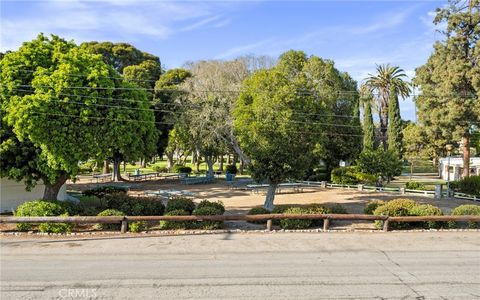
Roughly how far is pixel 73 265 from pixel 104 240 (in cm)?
327

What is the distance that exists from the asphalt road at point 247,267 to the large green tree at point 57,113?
3965mm

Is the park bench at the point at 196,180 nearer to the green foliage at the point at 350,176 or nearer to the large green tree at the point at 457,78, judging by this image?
the green foliage at the point at 350,176

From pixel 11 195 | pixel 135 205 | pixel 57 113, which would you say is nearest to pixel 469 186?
pixel 135 205

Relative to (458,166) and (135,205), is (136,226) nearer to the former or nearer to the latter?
(135,205)

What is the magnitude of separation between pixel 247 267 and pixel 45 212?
386 inches

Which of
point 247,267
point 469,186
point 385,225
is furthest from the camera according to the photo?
point 469,186

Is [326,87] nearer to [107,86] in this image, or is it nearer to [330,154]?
[330,154]

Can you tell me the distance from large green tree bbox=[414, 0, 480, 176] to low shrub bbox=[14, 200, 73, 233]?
1158 inches

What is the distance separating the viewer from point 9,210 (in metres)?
21.5

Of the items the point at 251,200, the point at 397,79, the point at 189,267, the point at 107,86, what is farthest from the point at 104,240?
the point at 397,79

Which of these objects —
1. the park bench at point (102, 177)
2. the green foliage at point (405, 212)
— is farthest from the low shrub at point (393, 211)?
the park bench at point (102, 177)

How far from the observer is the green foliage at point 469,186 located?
2970 cm

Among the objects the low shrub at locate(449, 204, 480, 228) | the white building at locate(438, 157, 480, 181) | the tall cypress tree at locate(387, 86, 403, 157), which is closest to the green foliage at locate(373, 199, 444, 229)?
the low shrub at locate(449, 204, 480, 228)

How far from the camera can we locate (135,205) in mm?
18344
